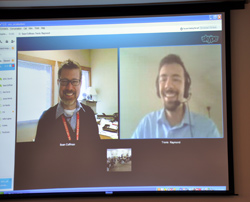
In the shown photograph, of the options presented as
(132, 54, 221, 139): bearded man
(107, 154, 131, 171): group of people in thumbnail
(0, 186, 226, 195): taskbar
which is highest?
(132, 54, 221, 139): bearded man

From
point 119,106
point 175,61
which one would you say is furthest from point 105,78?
point 175,61

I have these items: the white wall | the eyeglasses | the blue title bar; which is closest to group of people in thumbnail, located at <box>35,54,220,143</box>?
the eyeglasses

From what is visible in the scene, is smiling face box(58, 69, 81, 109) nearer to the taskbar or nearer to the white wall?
the white wall

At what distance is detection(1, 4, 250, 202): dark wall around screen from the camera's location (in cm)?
165

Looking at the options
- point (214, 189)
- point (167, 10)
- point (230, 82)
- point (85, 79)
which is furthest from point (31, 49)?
point (214, 189)

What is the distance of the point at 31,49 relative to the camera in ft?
5.61

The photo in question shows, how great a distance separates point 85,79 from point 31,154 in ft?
2.23

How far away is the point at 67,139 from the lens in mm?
1664

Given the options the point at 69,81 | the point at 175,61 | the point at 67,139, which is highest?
the point at 175,61

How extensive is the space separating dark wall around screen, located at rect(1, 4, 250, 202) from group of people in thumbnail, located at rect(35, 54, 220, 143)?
0.69 feet

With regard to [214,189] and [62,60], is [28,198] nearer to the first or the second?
[62,60]

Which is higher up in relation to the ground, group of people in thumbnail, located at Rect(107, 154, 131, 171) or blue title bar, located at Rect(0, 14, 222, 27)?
blue title bar, located at Rect(0, 14, 222, 27)

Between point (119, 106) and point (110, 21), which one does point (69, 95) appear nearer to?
point (119, 106)

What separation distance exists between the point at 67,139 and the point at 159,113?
71 cm
